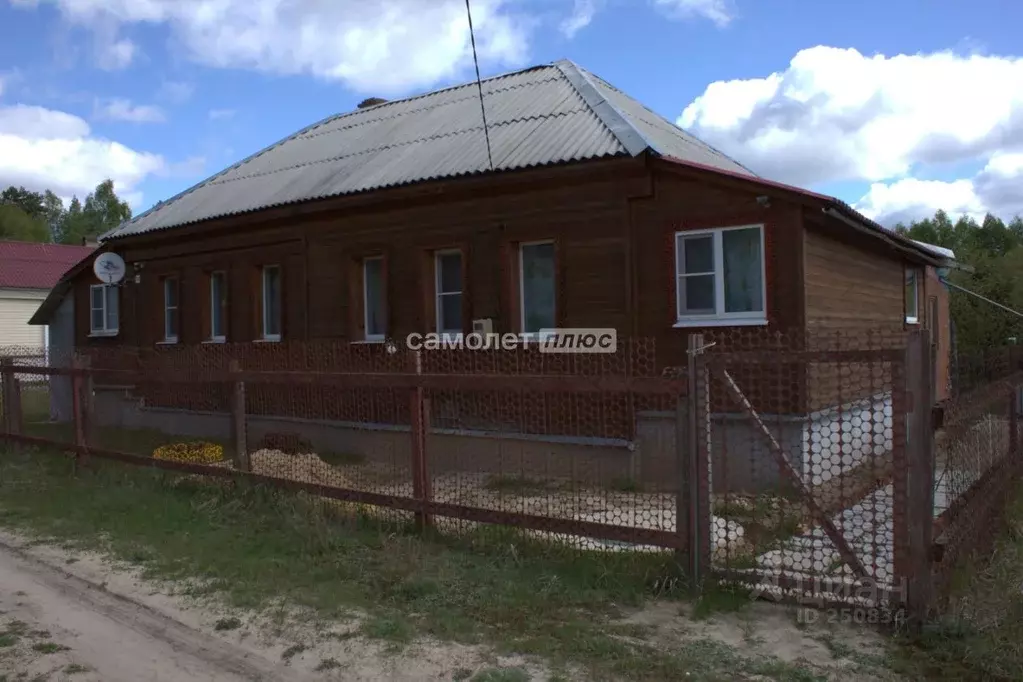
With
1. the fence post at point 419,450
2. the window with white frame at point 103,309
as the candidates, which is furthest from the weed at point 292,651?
the window with white frame at point 103,309

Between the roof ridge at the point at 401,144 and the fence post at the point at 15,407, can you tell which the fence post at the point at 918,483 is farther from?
the fence post at the point at 15,407

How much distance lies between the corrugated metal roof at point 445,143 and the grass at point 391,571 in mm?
5380

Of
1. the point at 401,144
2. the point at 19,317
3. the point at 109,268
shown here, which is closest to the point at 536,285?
the point at 401,144

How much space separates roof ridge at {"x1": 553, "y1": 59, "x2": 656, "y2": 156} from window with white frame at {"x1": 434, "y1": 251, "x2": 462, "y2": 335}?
2849mm

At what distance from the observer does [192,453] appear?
9719mm

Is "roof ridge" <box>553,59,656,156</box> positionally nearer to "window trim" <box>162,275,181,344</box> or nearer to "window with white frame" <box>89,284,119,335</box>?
"window trim" <box>162,275,181,344</box>

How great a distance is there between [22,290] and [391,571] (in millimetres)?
36837

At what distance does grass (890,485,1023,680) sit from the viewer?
385 centimetres

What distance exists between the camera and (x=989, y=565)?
5.33 m

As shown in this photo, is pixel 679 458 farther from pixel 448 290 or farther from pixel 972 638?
pixel 448 290

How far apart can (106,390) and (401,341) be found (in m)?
8.13

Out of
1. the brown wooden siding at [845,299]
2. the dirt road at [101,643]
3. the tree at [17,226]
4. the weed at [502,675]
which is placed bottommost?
the dirt road at [101,643]

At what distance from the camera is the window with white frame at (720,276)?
29.5ft

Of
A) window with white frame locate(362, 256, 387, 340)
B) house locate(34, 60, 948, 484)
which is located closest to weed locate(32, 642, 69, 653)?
house locate(34, 60, 948, 484)
